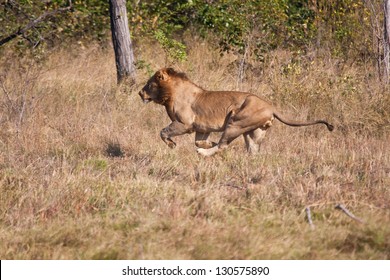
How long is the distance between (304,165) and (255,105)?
3.13ft

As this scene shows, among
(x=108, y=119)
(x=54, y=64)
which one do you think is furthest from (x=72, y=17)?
(x=108, y=119)

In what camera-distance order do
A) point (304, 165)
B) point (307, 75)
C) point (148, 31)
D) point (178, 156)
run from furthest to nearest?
point (148, 31) → point (307, 75) → point (178, 156) → point (304, 165)

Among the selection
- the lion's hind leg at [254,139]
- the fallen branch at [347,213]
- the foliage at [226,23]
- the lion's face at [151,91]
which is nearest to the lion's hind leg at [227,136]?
the lion's hind leg at [254,139]

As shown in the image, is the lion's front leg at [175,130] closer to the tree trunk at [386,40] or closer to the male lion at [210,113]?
the male lion at [210,113]

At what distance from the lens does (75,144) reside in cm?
1002

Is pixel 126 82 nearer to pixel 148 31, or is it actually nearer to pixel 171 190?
pixel 148 31

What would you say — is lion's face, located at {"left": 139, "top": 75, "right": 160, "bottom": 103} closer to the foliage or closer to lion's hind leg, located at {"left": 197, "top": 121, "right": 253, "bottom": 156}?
lion's hind leg, located at {"left": 197, "top": 121, "right": 253, "bottom": 156}

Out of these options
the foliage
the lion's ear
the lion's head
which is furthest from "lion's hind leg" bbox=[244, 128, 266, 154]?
the foliage

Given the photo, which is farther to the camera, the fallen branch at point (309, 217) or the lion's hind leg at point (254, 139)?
the lion's hind leg at point (254, 139)

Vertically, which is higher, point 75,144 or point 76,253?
point 76,253

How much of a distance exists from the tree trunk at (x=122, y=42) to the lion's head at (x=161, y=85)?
12.1 feet

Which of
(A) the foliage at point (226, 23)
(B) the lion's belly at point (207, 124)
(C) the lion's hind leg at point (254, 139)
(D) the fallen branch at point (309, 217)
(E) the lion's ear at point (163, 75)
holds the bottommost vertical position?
(A) the foliage at point (226, 23)

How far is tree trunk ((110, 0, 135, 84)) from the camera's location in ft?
44.1

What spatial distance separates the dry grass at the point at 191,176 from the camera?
6.19 m
